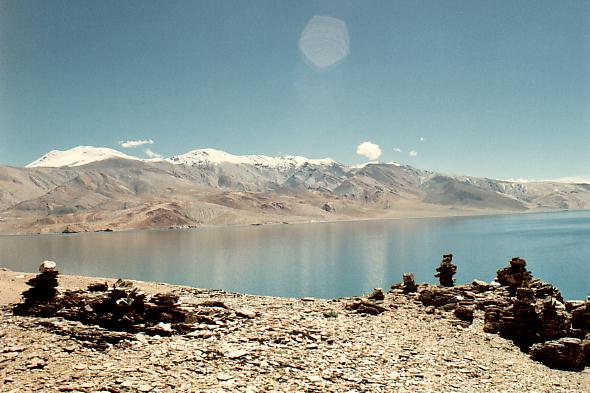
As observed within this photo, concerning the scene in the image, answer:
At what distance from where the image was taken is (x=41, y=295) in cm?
1684

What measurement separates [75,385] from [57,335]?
4704 millimetres

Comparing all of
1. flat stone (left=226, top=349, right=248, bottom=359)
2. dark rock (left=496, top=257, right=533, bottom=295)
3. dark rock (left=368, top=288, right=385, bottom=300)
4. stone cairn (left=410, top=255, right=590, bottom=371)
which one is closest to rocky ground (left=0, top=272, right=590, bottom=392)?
flat stone (left=226, top=349, right=248, bottom=359)

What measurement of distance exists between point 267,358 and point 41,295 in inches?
448

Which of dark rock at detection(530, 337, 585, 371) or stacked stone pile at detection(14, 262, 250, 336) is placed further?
dark rock at detection(530, 337, 585, 371)

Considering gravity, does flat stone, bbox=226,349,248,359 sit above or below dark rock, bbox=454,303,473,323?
above

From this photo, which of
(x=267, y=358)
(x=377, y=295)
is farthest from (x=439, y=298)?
(x=267, y=358)

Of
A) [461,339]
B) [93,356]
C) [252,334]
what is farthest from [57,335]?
[461,339]

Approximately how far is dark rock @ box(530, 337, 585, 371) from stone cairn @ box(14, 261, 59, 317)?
2139 centimetres

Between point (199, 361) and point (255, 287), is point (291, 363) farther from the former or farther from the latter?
point (255, 287)

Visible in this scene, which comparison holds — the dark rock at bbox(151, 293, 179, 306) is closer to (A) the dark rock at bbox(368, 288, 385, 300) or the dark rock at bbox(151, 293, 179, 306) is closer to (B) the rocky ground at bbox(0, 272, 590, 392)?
(B) the rocky ground at bbox(0, 272, 590, 392)

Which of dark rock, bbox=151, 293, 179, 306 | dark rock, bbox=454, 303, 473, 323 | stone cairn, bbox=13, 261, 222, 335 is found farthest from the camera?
dark rock, bbox=454, 303, 473, 323

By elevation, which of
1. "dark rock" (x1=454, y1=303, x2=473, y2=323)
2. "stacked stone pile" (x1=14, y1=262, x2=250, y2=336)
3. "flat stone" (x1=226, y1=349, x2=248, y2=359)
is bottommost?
"dark rock" (x1=454, y1=303, x2=473, y2=323)

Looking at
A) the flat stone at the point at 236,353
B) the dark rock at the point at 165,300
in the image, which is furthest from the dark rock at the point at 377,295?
the flat stone at the point at 236,353

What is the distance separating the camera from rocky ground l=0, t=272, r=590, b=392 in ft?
34.0
